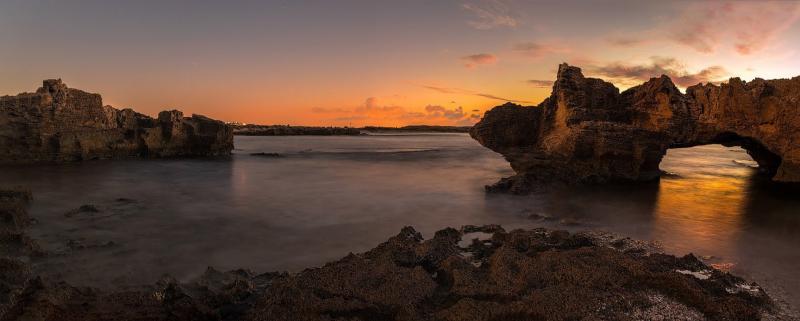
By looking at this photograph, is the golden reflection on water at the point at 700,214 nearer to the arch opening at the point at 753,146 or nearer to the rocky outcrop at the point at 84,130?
the arch opening at the point at 753,146

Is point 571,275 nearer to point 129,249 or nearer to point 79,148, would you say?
point 129,249

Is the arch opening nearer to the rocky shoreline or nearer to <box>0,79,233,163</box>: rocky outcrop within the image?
the rocky shoreline

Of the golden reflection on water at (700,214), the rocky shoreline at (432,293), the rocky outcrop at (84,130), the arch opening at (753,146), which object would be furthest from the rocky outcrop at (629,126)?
the rocky outcrop at (84,130)

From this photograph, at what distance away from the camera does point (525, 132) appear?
15.0 meters

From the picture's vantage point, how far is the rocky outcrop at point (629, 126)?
42.0 feet

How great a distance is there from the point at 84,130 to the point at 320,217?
54.7ft

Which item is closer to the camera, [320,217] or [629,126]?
[320,217]

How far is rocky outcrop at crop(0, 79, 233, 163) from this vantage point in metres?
17.1

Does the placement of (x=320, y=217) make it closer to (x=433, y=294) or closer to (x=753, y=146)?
(x=433, y=294)

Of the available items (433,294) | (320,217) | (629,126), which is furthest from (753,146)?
(433,294)

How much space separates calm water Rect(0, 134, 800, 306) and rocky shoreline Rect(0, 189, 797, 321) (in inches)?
35.6

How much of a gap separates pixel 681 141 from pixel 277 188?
14.1 meters

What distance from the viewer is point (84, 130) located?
19125 mm

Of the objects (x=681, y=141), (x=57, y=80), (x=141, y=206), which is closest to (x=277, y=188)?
(x=141, y=206)
